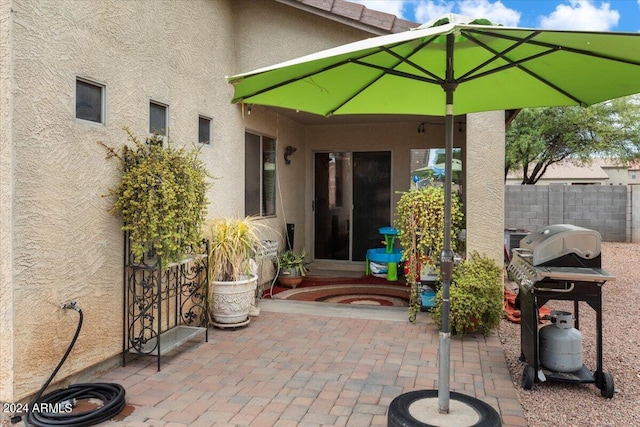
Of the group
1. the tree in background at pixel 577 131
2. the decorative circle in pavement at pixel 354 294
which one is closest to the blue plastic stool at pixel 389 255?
the decorative circle in pavement at pixel 354 294

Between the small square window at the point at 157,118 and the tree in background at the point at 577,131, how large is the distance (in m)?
14.8

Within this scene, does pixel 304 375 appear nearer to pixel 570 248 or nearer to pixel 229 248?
pixel 229 248

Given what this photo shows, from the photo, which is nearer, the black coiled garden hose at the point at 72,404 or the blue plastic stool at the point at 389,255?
the black coiled garden hose at the point at 72,404

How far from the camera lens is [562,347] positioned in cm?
371

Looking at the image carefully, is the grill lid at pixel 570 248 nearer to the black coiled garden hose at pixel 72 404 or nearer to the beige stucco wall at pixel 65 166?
the black coiled garden hose at pixel 72 404

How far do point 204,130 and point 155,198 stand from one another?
1802mm

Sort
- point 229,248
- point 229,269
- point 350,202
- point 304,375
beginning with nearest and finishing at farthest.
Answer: point 304,375, point 229,248, point 229,269, point 350,202

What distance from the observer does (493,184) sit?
5.33m

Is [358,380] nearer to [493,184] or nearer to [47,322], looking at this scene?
[47,322]

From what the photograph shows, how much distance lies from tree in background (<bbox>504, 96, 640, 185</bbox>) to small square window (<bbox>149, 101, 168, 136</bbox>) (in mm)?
14764

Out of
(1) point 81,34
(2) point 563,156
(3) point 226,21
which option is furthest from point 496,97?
(2) point 563,156

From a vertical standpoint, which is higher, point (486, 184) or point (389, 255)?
point (486, 184)

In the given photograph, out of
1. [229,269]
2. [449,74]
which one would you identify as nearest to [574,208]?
[229,269]

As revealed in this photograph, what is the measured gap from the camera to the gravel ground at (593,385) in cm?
325
